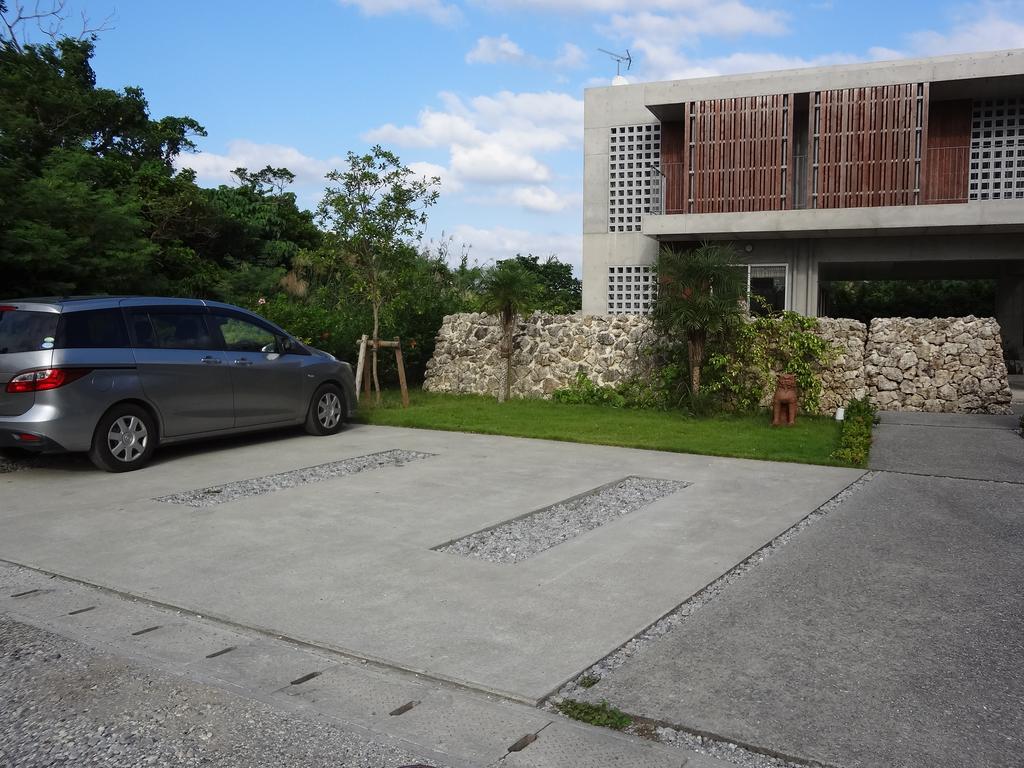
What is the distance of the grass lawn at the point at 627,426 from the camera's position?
10.00 meters

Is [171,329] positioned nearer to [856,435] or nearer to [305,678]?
[305,678]

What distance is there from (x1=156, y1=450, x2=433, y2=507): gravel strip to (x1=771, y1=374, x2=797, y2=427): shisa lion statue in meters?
5.37

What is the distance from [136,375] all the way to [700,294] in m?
7.72

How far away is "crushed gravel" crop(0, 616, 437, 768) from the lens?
10.2 feet

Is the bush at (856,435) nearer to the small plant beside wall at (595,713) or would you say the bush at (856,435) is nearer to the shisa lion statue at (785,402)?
the shisa lion statue at (785,402)

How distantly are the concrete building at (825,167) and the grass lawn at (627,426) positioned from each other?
23.0 feet

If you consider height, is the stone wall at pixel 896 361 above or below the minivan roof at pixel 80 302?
below

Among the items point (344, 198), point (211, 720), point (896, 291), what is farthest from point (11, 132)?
point (896, 291)

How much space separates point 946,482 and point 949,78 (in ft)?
41.1

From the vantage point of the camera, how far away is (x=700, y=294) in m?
12.5

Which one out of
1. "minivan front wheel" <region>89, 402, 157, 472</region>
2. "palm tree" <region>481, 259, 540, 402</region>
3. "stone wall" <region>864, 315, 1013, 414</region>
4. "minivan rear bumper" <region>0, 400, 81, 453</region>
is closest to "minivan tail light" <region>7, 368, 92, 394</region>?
"minivan rear bumper" <region>0, 400, 81, 453</region>

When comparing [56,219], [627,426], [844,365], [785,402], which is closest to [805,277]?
[844,365]

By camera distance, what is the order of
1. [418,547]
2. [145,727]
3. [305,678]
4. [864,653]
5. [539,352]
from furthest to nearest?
[539,352] < [418,547] < [864,653] < [305,678] < [145,727]

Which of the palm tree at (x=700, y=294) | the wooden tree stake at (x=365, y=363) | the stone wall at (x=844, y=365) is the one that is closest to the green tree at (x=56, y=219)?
the wooden tree stake at (x=365, y=363)
